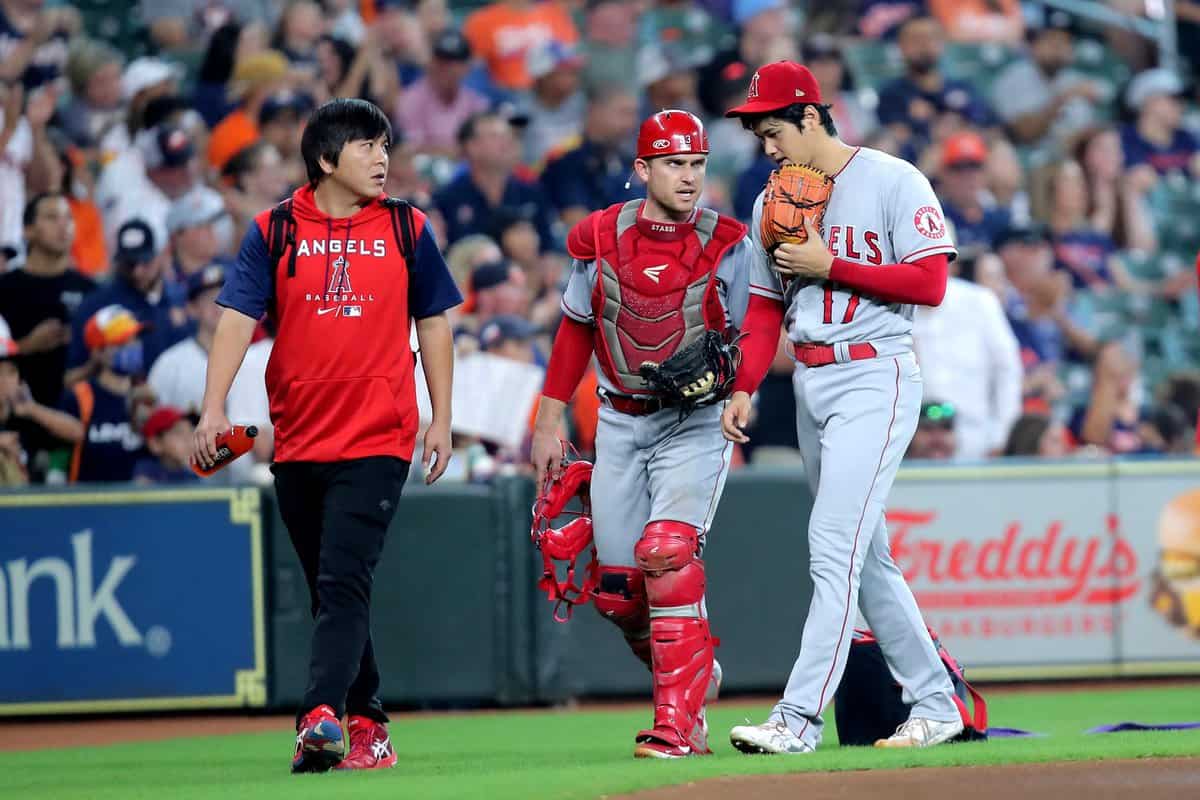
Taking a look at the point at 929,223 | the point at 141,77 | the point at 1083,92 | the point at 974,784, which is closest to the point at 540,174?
the point at 141,77

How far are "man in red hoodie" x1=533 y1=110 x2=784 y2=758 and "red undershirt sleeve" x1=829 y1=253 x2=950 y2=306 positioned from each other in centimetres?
38

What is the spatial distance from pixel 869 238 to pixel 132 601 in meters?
4.64

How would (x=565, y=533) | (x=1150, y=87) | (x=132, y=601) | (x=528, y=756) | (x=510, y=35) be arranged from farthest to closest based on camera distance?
1. (x=1150, y=87)
2. (x=510, y=35)
3. (x=132, y=601)
4. (x=528, y=756)
5. (x=565, y=533)

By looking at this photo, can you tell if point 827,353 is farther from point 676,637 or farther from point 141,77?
point 141,77

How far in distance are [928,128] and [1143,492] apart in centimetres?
523

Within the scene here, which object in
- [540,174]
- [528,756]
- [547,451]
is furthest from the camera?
[540,174]

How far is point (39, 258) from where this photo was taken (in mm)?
10227

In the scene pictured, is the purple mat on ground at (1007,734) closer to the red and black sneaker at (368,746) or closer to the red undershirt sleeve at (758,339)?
the red undershirt sleeve at (758,339)

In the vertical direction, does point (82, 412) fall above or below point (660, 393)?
below

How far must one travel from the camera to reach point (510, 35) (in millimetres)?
13633

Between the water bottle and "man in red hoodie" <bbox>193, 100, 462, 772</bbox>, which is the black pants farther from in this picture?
the water bottle

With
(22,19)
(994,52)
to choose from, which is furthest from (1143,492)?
(22,19)

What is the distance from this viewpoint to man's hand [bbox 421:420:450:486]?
5.88 metres

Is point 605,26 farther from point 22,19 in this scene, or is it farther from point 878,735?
point 878,735
